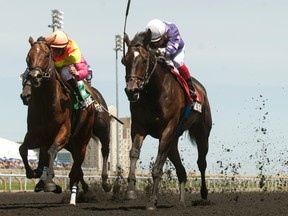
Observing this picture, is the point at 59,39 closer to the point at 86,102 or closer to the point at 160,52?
the point at 86,102

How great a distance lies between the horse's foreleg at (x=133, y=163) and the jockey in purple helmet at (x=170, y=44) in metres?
1.14

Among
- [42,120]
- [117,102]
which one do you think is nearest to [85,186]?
[42,120]

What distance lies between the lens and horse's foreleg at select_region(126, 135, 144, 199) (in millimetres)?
8453

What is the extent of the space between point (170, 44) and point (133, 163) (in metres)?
Result: 1.68

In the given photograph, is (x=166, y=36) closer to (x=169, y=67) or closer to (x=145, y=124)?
(x=169, y=67)

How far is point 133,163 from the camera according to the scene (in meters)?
8.64

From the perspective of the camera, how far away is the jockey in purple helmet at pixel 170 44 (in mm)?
9227

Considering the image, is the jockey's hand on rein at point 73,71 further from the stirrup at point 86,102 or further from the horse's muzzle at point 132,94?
the horse's muzzle at point 132,94

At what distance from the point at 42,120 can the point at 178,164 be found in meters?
2.22

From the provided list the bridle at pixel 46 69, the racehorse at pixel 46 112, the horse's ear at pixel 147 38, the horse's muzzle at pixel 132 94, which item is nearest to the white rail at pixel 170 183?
the racehorse at pixel 46 112

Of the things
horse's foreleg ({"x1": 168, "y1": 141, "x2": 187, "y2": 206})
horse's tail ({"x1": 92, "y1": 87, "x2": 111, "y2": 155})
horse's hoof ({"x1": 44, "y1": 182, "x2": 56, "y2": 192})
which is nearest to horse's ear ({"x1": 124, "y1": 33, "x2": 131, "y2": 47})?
horse's hoof ({"x1": 44, "y1": 182, "x2": 56, "y2": 192})

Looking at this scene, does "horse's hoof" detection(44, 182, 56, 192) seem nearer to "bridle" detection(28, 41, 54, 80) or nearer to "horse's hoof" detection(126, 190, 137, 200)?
"horse's hoof" detection(126, 190, 137, 200)

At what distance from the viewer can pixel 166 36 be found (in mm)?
9398

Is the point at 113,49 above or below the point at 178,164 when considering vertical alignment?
above
